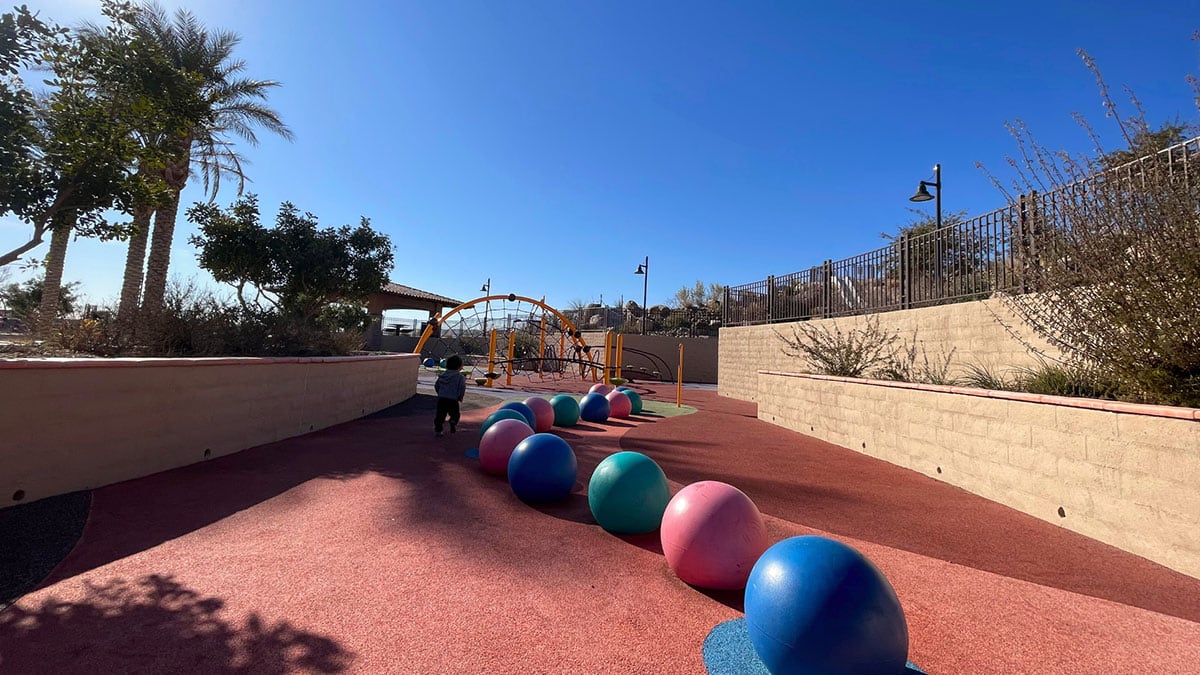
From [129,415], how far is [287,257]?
840 cm

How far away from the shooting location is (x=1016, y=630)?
3.12m

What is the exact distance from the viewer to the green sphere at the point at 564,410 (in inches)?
451

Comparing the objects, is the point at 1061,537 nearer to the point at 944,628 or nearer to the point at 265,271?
the point at 944,628

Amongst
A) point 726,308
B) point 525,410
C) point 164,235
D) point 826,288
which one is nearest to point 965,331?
point 826,288

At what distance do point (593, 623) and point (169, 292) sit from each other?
10.7 m

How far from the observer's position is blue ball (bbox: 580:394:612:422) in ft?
41.5

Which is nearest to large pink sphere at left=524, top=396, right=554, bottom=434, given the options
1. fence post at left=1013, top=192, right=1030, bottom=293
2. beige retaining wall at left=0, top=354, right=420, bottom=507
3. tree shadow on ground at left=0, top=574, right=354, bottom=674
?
beige retaining wall at left=0, top=354, right=420, bottom=507

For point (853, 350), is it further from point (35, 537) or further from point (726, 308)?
point (35, 537)

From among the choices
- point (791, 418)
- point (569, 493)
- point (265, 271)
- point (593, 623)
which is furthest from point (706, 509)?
point (265, 271)

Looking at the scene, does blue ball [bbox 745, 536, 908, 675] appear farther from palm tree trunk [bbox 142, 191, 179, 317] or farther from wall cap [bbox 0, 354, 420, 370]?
palm tree trunk [bbox 142, 191, 179, 317]

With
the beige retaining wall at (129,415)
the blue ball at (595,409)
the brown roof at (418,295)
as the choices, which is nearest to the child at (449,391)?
the beige retaining wall at (129,415)

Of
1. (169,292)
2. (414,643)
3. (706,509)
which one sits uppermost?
(169,292)

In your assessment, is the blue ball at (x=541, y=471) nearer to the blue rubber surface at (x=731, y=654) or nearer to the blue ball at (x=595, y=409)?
the blue rubber surface at (x=731, y=654)

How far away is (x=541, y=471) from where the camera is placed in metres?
5.50
